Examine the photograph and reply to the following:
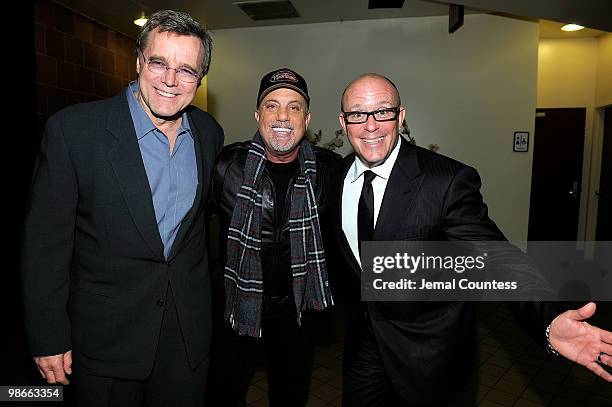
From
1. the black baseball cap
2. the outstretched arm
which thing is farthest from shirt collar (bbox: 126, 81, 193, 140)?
the outstretched arm

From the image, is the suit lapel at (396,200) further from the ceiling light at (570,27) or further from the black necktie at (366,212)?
the ceiling light at (570,27)

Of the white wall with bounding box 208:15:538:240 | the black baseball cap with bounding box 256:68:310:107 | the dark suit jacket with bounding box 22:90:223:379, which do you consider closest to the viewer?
the dark suit jacket with bounding box 22:90:223:379

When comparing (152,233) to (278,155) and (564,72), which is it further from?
(564,72)

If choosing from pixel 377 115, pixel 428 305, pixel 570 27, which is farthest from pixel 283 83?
pixel 570 27

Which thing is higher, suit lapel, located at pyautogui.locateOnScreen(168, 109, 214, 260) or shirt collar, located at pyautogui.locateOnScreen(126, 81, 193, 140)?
shirt collar, located at pyautogui.locateOnScreen(126, 81, 193, 140)

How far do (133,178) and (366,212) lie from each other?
89 centimetres

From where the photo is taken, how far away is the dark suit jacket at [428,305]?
60.9 inches

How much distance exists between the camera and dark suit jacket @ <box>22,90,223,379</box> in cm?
132

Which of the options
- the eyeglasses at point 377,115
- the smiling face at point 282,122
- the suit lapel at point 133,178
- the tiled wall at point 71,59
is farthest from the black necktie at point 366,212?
Answer: the tiled wall at point 71,59

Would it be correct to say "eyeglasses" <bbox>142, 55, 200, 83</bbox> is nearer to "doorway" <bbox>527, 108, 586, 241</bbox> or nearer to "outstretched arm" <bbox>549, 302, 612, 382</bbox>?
"outstretched arm" <bbox>549, 302, 612, 382</bbox>

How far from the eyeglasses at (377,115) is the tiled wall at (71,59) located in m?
3.85

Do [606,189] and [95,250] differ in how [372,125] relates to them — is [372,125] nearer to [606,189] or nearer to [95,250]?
[95,250]

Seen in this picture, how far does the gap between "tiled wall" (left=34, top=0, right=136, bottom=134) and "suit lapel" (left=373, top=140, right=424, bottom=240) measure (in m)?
4.08

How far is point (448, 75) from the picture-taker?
15.9 feet
